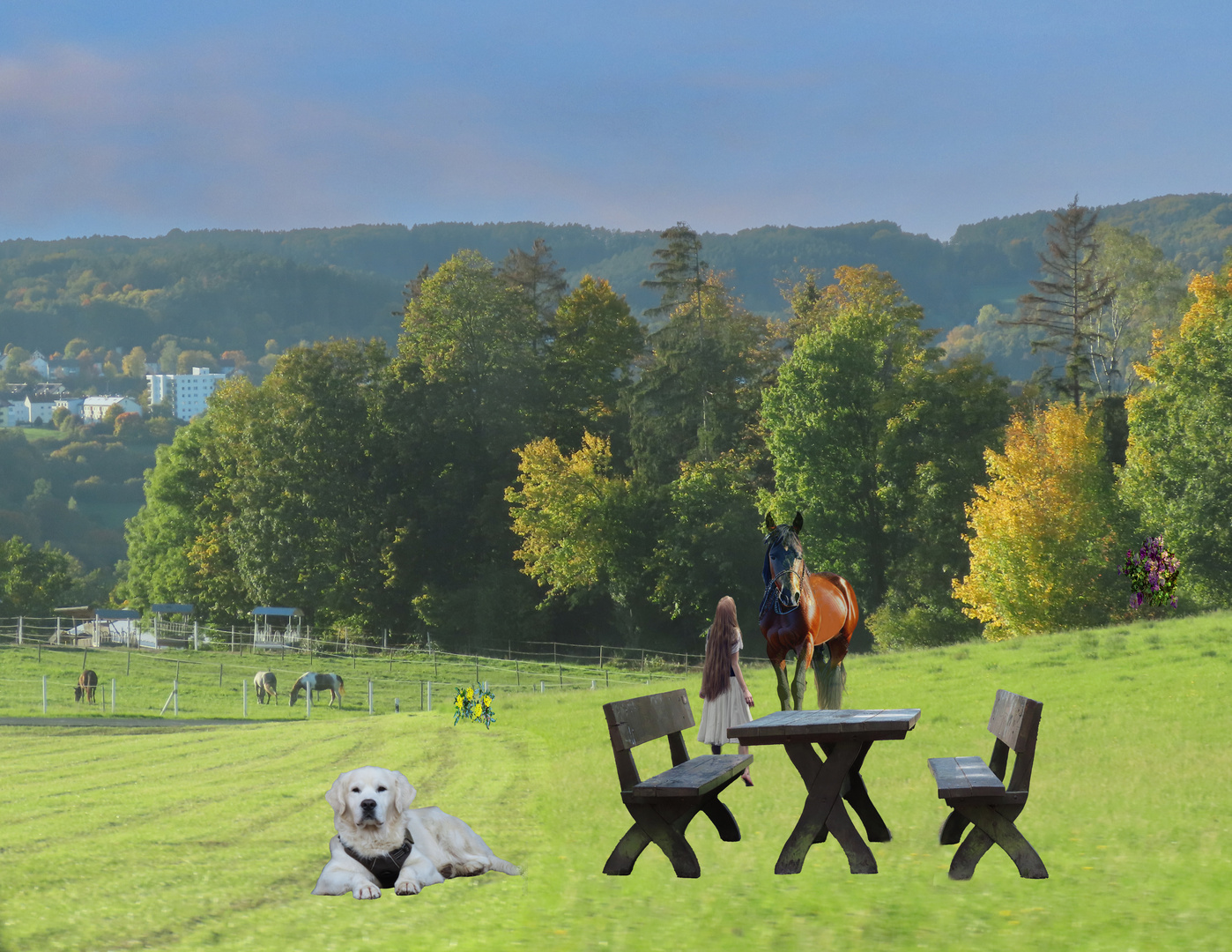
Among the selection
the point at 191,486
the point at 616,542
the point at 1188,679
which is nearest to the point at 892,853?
the point at 1188,679

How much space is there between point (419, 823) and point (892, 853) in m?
3.47

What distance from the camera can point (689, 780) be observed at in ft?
26.1

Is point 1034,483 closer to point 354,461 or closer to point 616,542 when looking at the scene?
point 616,542

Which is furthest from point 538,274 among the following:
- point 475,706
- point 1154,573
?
point 475,706

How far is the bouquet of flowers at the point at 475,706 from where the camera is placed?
21562 millimetres

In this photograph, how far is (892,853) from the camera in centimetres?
877

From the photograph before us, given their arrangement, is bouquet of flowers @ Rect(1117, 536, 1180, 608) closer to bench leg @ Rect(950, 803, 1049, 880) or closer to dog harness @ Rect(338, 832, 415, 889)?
bench leg @ Rect(950, 803, 1049, 880)

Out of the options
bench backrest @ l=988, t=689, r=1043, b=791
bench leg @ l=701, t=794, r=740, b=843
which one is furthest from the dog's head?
bench backrest @ l=988, t=689, r=1043, b=791

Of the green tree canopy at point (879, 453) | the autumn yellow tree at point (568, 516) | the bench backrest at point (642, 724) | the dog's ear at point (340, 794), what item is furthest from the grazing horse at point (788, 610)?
the autumn yellow tree at point (568, 516)

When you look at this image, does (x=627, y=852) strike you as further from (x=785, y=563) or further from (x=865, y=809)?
(x=785, y=563)

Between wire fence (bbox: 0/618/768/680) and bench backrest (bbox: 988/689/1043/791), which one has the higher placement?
bench backrest (bbox: 988/689/1043/791)

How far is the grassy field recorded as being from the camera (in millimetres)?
7098

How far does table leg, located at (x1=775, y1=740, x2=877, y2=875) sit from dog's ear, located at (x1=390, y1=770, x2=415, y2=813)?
2.50 meters

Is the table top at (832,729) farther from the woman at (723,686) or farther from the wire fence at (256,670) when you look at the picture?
the wire fence at (256,670)
